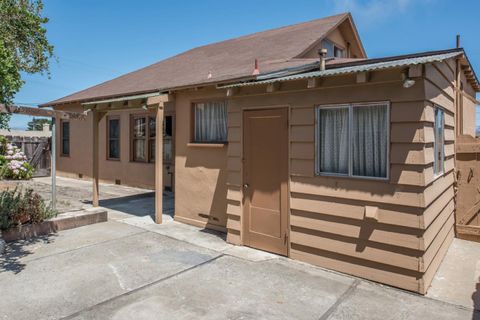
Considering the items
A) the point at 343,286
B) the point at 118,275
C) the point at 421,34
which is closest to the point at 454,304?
the point at 343,286

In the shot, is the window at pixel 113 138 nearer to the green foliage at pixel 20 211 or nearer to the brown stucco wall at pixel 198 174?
the brown stucco wall at pixel 198 174

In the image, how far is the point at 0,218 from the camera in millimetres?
5719

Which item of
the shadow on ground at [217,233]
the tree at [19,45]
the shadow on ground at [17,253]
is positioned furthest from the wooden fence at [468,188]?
the shadow on ground at [17,253]

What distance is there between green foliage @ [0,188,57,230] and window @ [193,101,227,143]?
3309 millimetres

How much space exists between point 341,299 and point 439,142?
307cm

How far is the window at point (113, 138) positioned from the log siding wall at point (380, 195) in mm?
8421

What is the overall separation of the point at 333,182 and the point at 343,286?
1.39m

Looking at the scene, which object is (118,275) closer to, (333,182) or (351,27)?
(333,182)

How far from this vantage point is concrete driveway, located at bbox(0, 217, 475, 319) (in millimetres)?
3598

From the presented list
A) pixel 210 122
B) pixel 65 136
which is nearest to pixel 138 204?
pixel 210 122

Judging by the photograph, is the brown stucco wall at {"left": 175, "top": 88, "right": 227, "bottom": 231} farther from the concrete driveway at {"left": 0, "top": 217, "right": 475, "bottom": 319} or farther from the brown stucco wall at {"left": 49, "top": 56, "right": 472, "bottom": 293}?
the concrete driveway at {"left": 0, "top": 217, "right": 475, "bottom": 319}

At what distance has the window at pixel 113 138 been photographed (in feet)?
41.6

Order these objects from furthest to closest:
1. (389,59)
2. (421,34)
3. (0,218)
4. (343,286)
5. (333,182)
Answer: (421,34) → (0,218) → (389,59) → (333,182) → (343,286)

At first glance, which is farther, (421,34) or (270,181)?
(421,34)
